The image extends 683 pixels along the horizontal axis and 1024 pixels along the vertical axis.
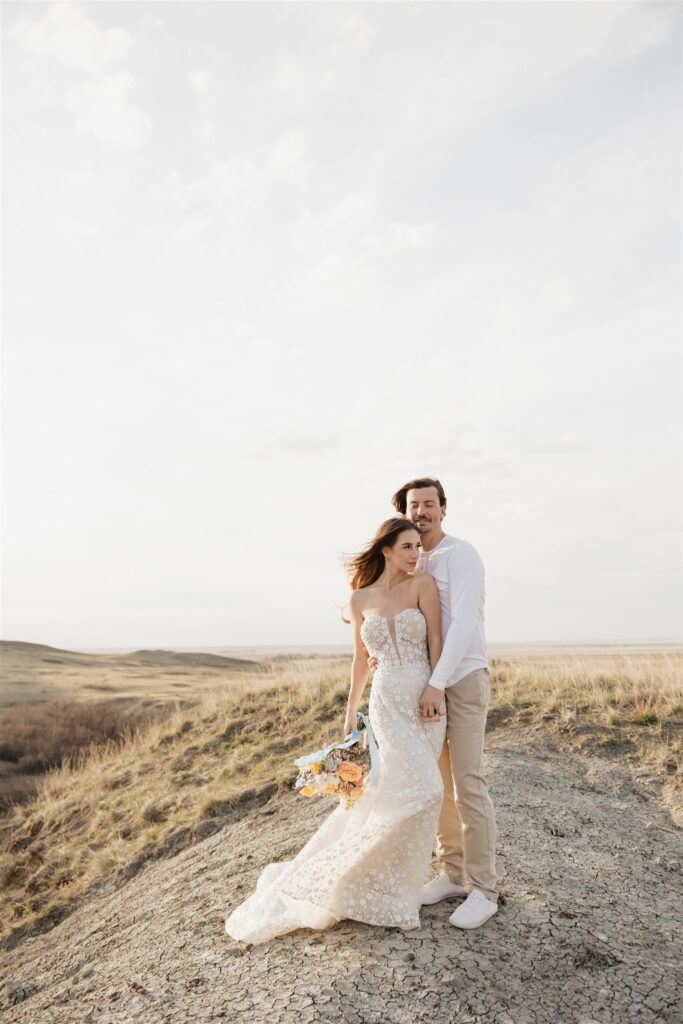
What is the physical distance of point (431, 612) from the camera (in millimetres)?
5902

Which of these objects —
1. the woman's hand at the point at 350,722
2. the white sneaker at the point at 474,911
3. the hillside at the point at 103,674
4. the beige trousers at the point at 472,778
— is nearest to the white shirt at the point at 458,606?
the beige trousers at the point at 472,778

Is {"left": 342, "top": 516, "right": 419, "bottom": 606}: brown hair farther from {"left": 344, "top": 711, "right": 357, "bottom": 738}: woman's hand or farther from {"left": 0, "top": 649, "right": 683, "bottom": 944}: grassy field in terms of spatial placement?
{"left": 0, "top": 649, "right": 683, "bottom": 944}: grassy field

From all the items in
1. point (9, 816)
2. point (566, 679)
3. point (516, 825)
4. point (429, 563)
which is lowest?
point (9, 816)

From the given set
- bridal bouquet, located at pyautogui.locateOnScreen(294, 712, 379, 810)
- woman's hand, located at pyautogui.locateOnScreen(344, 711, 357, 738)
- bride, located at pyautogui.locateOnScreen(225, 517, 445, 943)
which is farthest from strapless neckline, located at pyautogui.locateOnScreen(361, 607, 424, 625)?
bridal bouquet, located at pyautogui.locateOnScreen(294, 712, 379, 810)

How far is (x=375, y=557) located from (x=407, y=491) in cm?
59

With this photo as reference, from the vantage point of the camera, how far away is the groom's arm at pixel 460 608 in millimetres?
5621

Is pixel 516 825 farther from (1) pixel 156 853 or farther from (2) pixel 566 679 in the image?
(2) pixel 566 679

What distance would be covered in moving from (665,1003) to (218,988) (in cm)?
296

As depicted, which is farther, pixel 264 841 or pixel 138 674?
pixel 138 674

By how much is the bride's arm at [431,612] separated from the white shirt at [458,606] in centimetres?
6

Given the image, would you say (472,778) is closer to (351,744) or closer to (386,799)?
(386,799)

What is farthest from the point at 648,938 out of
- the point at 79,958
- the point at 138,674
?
the point at 138,674

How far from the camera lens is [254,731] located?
15.4 meters

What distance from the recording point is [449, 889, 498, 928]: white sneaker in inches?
224
